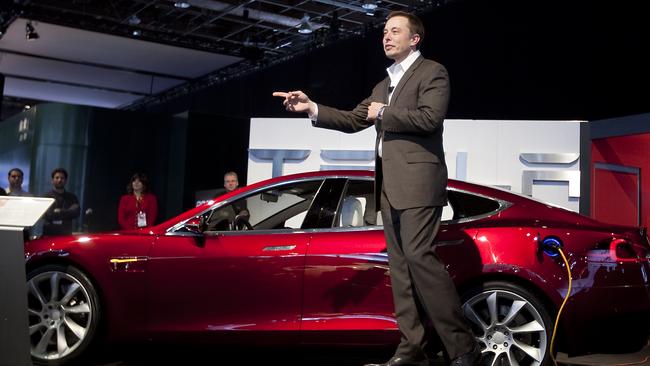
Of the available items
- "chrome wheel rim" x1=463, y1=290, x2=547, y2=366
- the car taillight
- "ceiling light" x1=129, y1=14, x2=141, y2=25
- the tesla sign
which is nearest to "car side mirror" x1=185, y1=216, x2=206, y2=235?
"chrome wheel rim" x1=463, y1=290, x2=547, y2=366

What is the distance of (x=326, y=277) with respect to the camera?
3.59 meters

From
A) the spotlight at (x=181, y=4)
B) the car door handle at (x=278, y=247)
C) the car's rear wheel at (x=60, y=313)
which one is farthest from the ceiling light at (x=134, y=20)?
the car door handle at (x=278, y=247)

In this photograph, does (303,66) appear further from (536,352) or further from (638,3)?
(536,352)

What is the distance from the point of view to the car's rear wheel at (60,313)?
379 cm

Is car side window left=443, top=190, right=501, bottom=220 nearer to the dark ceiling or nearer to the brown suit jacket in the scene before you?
the brown suit jacket

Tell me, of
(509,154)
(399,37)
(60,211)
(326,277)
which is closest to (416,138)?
(399,37)

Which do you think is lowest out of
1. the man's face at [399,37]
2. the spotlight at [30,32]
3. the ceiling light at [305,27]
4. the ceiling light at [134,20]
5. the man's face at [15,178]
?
the man's face at [15,178]

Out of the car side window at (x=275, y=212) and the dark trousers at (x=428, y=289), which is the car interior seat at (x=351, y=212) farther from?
the dark trousers at (x=428, y=289)

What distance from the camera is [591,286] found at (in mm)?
3398

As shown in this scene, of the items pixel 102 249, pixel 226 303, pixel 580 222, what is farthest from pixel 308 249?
pixel 580 222

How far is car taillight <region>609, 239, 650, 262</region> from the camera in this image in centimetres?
345

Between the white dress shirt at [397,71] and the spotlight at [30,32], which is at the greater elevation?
the spotlight at [30,32]

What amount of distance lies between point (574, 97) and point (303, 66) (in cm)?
664

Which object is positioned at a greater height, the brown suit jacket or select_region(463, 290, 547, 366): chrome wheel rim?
the brown suit jacket
